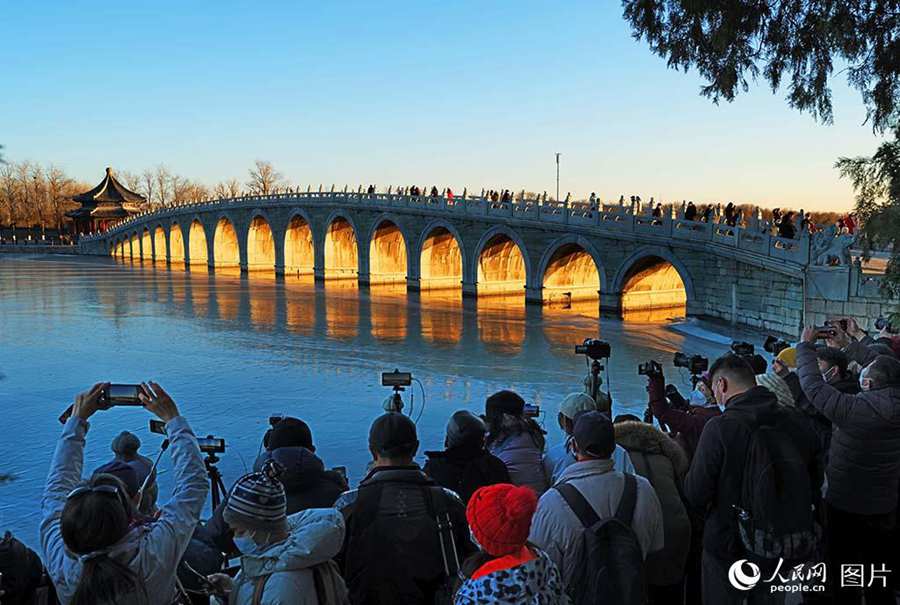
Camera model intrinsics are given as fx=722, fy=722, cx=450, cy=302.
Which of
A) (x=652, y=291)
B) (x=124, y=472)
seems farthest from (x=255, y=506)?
(x=652, y=291)

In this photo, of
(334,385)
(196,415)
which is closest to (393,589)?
(196,415)

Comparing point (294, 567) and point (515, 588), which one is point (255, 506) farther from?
point (515, 588)

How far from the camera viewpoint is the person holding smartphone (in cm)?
187

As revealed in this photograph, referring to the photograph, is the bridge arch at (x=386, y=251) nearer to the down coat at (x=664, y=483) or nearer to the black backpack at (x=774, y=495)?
the down coat at (x=664, y=483)

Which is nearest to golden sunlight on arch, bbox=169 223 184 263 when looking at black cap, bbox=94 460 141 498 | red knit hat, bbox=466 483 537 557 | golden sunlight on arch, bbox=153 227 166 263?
golden sunlight on arch, bbox=153 227 166 263

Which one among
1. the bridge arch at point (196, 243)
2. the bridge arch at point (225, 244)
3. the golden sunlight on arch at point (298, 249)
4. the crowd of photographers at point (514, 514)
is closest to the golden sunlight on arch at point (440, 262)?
the golden sunlight on arch at point (298, 249)

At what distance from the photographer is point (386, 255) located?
36562mm

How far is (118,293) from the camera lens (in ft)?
98.3

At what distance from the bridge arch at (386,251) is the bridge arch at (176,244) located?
24529 mm

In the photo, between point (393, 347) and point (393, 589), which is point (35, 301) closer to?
point (393, 347)

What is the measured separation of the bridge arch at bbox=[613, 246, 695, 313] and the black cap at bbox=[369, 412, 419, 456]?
19569 millimetres

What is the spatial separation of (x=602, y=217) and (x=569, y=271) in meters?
4.39

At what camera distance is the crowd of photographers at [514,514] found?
1.97 meters
